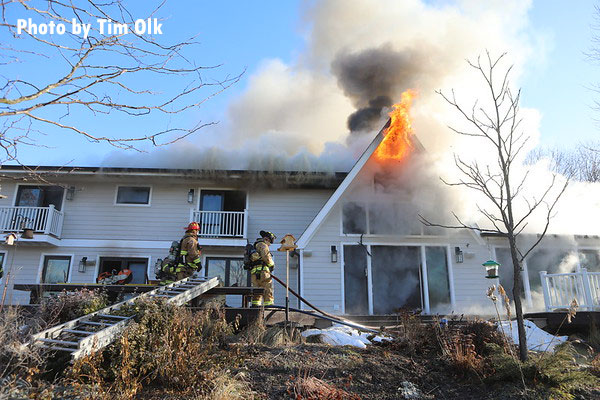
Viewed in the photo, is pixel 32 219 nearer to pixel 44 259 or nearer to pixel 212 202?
pixel 44 259

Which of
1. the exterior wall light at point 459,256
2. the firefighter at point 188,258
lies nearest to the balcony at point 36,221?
the firefighter at point 188,258

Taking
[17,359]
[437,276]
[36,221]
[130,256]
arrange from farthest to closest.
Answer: [130,256] → [36,221] → [437,276] → [17,359]

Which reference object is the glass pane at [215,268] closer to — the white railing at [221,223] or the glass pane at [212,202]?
the white railing at [221,223]

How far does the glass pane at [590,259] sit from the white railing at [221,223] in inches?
404

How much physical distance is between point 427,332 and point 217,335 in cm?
331

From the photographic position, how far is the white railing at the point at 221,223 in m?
14.1

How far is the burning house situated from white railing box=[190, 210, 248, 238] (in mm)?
34

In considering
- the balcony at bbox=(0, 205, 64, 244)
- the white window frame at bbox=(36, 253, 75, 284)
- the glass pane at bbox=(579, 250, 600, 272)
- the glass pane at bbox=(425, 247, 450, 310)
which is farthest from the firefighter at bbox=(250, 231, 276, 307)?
the glass pane at bbox=(579, 250, 600, 272)

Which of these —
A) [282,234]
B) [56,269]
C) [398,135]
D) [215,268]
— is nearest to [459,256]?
[398,135]

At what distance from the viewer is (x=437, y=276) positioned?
13070 millimetres

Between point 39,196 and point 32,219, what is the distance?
1218 mm

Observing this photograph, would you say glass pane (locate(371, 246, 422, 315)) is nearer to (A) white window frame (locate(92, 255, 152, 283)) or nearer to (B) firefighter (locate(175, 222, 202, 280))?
(B) firefighter (locate(175, 222, 202, 280))

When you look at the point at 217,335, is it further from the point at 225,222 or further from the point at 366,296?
the point at 225,222

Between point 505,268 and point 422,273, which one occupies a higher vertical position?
point 505,268
